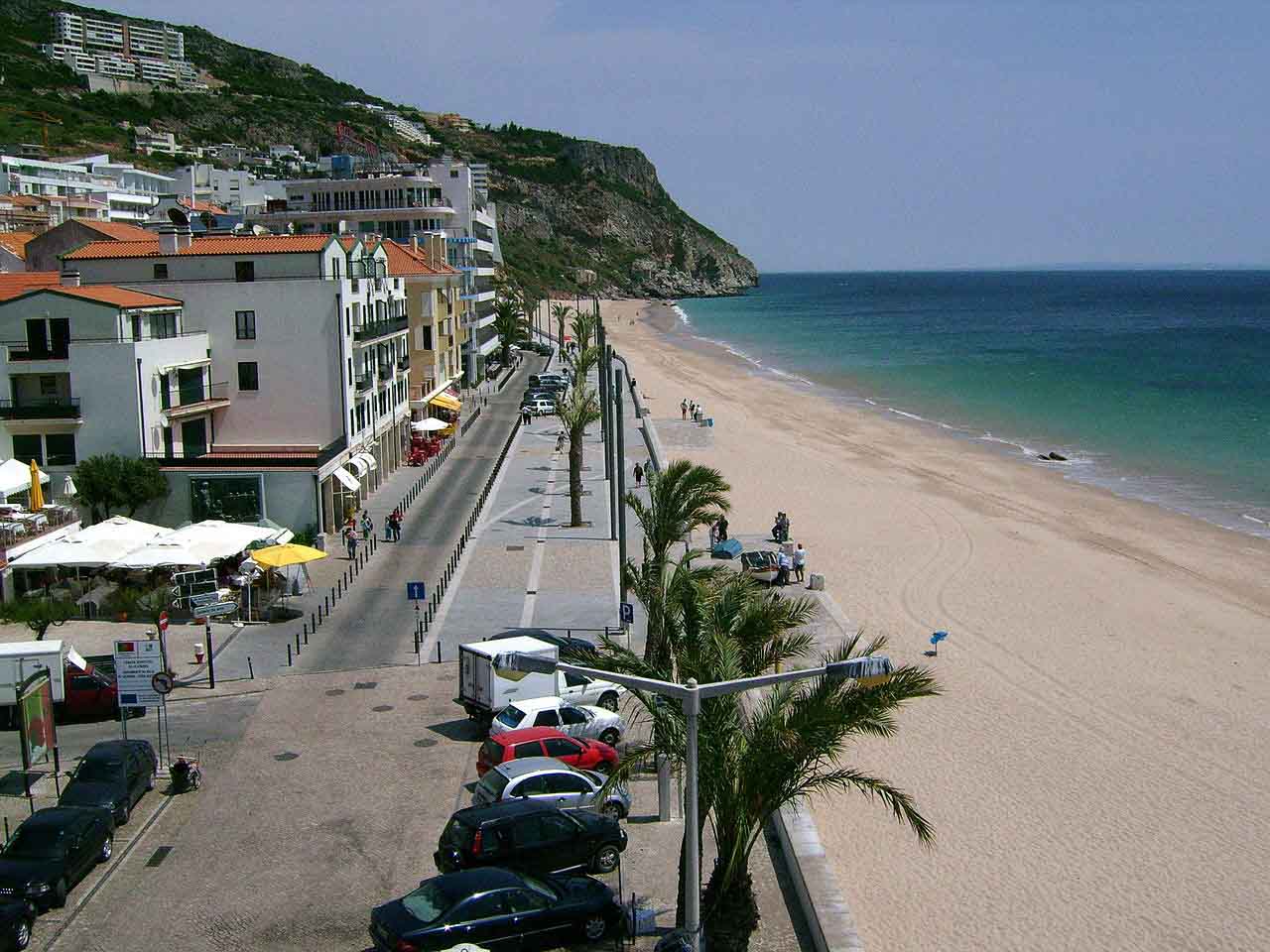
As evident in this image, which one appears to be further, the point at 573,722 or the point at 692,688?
the point at 573,722

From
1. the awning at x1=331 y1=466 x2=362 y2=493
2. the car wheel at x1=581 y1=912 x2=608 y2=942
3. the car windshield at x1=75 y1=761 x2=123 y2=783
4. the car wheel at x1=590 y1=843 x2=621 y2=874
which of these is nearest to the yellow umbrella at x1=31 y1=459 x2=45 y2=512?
the awning at x1=331 y1=466 x2=362 y2=493

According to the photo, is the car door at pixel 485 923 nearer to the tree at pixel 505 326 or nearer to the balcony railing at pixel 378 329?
the balcony railing at pixel 378 329

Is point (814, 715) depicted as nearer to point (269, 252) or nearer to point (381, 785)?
point (381, 785)

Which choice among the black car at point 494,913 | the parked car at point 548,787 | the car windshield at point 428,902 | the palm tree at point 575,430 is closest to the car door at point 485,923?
the black car at point 494,913

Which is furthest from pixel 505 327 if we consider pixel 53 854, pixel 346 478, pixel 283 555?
pixel 53 854

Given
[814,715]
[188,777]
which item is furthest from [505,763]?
[814,715]

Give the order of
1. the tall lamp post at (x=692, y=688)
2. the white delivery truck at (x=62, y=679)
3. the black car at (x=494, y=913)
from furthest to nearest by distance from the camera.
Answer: the white delivery truck at (x=62, y=679), the black car at (x=494, y=913), the tall lamp post at (x=692, y=688)

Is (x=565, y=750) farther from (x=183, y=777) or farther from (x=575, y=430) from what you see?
(x=575, y=430)
